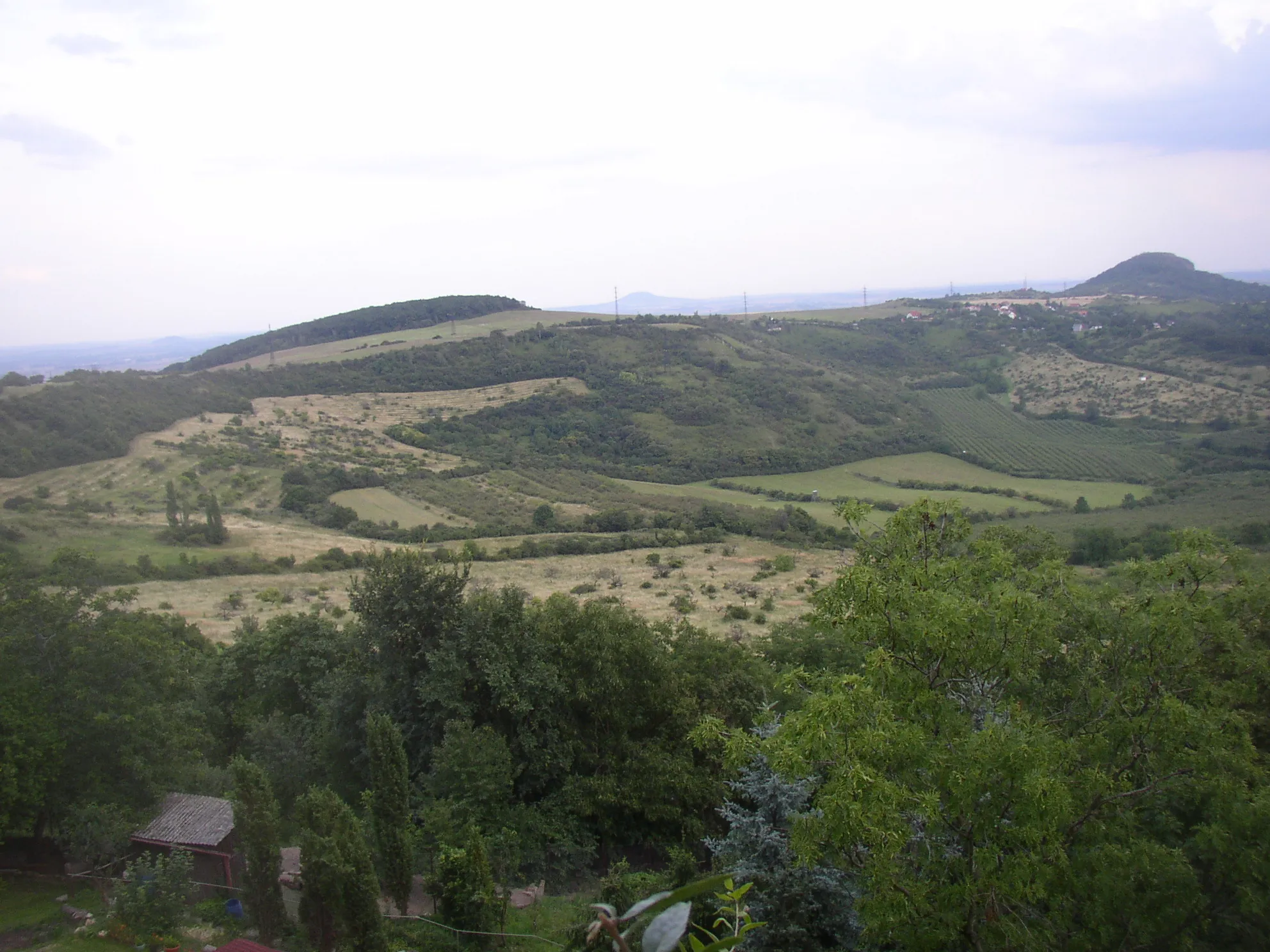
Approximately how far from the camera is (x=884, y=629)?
7.52 metres

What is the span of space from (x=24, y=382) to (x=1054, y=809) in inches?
3334

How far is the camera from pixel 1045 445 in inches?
3130

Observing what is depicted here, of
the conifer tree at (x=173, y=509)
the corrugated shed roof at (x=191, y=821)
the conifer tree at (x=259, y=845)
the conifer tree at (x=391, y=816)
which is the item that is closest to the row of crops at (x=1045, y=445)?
the conifer tree at (x=173, y=509)

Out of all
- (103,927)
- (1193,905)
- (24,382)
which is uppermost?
(24,382)

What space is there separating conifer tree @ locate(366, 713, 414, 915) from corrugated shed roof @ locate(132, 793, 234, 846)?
308 centimetres

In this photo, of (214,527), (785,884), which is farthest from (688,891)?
(214,527)

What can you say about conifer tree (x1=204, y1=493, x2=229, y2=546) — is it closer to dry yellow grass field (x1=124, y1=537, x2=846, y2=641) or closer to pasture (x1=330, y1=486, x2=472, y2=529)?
dry yellow grass field (x1=124, y1=537, x2=846, y2=641)

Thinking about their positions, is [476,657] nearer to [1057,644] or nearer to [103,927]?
[103,927]

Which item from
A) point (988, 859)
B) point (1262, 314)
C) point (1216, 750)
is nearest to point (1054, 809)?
point (988, 859)

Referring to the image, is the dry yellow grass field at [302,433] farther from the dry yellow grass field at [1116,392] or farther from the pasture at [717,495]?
the dry yellow grass field at [1116,392]

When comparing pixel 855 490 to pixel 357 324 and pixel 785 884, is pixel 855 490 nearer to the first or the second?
A: pixel 785 884

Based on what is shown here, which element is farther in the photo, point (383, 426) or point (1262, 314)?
point (1262, 314)

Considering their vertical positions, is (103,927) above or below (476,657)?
below

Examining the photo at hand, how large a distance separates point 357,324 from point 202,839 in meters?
130
